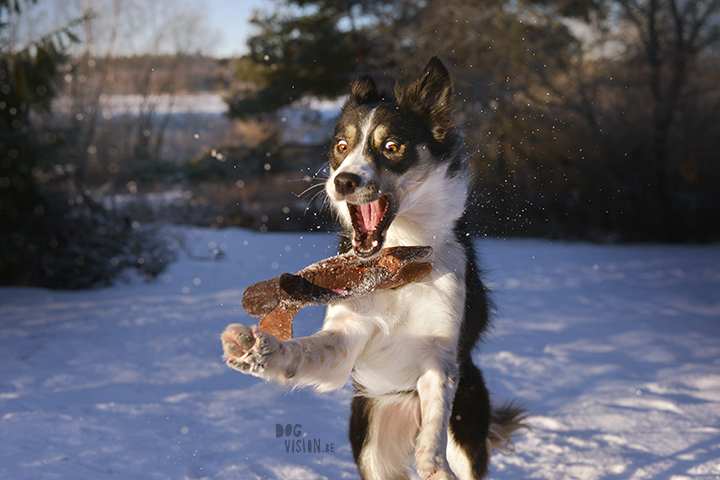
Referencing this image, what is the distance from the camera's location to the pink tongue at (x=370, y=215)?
7.97ft

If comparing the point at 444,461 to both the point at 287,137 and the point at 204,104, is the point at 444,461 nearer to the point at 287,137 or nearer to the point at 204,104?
the point at 287,137

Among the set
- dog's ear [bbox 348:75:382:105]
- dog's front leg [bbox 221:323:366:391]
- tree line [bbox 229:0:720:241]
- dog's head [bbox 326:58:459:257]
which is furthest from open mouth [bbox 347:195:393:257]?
tree line [bbox 229:0:720:241]

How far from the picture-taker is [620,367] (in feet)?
18.2

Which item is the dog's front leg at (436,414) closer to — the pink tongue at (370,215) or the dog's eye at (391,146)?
the pink tongue at (370,215)

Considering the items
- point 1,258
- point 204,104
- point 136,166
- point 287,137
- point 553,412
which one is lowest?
point 553,412

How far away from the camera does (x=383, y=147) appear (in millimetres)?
2506

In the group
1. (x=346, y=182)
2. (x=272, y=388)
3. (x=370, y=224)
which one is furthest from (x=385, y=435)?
(x=272, y=388)

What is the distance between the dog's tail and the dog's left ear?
6.37 feet

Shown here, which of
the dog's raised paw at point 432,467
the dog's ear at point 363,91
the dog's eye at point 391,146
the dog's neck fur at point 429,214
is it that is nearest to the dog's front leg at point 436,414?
the dog's raised paw at point 432,467

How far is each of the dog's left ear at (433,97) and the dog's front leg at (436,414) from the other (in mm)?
1162

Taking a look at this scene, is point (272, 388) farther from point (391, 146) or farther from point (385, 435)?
point (391, 146)

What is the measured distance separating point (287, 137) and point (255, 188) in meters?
2.51

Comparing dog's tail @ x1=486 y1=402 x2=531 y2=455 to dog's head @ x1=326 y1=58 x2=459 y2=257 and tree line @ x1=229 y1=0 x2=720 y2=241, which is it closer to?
dog's head @ x1=326 y1=58 x2=459 y2=257

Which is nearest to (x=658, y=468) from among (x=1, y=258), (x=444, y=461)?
(x=444, y=461)
